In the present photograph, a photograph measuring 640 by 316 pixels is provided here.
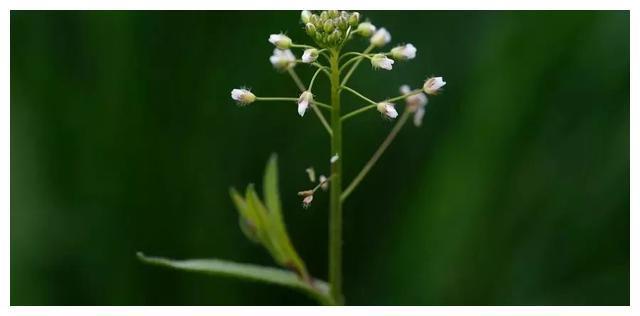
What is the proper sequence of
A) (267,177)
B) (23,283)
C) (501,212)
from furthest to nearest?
(501,212)
(23,283)
(267,177)

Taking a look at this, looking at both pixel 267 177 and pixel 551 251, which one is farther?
pixel 551 251

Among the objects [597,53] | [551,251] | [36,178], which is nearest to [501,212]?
[551,251]

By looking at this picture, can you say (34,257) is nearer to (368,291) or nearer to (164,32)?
(164,32)

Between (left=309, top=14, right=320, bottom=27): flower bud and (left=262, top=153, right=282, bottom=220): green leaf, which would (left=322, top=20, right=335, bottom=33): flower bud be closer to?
(left=309, top=14, right=320, bottom=27): flower bud

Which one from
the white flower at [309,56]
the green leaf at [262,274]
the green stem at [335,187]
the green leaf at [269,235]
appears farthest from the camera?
the green leaf at [269,235]

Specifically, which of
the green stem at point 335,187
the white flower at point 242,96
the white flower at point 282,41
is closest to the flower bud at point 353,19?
the green stem at point 335,187

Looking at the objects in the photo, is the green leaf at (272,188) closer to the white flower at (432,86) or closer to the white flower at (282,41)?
the white flower at (282,41)

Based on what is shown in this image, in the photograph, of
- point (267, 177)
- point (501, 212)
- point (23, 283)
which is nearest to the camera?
point (267, 177)
